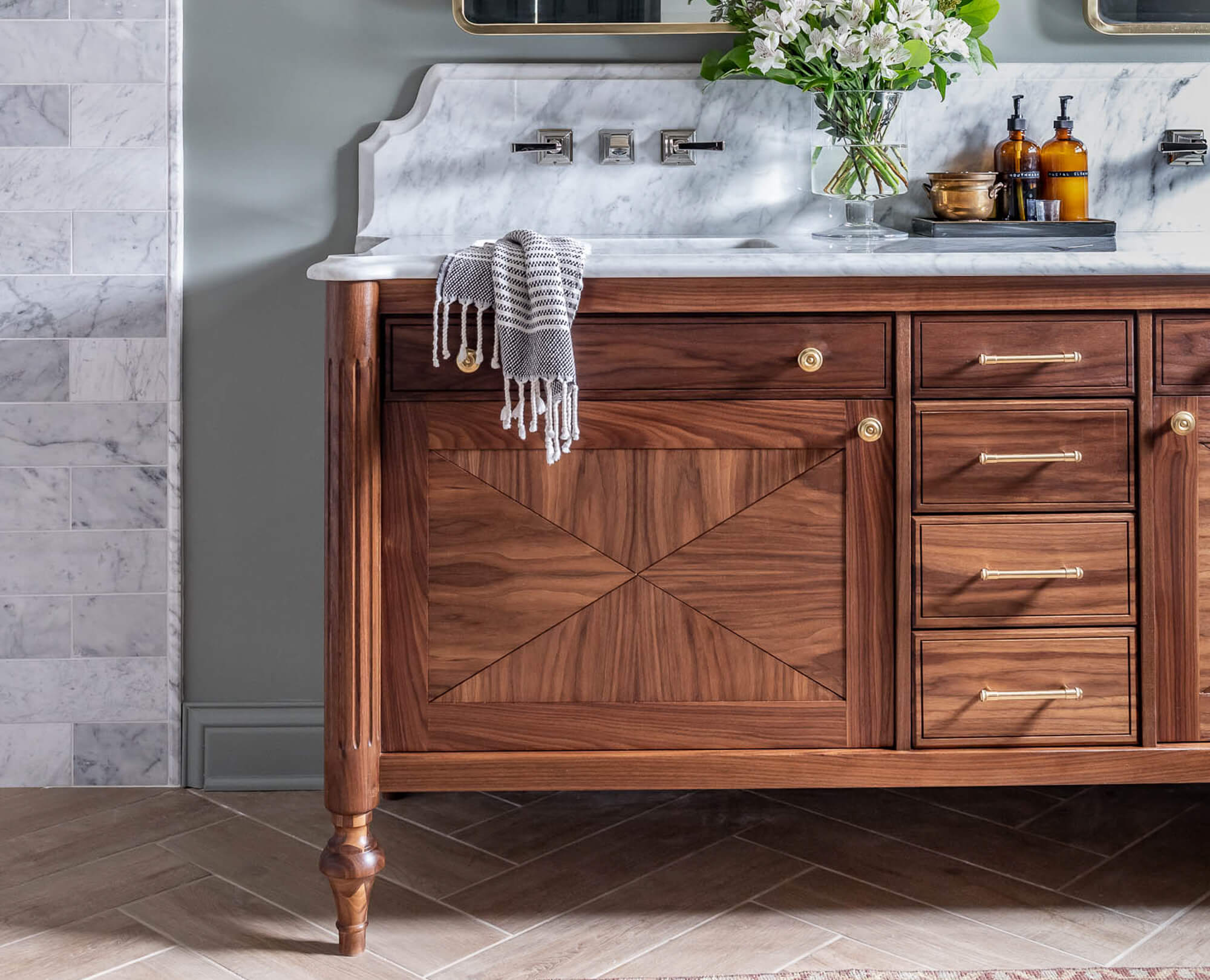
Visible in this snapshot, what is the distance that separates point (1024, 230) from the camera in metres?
1.86

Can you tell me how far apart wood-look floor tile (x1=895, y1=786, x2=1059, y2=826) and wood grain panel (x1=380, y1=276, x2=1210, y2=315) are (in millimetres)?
867

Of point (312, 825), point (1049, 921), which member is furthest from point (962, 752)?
point (312, 825)

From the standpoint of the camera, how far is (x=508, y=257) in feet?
4.83

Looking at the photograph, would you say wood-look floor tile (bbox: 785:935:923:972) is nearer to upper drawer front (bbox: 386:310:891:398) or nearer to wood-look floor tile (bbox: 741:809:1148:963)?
wood-look floor tile (bbox: 741:809:1148:963)

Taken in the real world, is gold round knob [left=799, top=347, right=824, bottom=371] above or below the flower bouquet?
below

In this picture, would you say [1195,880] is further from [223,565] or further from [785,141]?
[223,565]

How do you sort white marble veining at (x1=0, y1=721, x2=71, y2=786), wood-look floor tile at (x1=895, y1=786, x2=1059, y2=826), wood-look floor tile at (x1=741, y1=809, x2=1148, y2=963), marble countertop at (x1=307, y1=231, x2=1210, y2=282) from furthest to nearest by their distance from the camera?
white marble veining at (x1=0, y1=721, x2=71, y2=786), wood-look floor tile at (x1=895, y1=786, x2=1059, y2=826), wood-look floor tile at (x1=741, y1=809, x2=1148, y2=963), marble countertop at (x1=307, y1=231, x2=1210, y2=282)

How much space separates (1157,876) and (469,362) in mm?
1260

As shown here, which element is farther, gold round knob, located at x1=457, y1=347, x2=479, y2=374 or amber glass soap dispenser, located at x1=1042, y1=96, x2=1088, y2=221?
amber glass soap dispenser, located at x1=1042, y1=96, x2=1088, y2=221

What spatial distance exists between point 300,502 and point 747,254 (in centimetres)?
98

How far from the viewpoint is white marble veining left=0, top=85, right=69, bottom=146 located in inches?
79.0

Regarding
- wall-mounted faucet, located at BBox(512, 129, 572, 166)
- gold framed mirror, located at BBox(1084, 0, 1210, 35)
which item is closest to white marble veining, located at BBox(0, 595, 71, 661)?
wall-mounted faucet, located at BBox(512, 129, 572, 166)

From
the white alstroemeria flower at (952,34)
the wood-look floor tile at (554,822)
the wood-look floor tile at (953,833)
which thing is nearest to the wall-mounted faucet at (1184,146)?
the white alstroemeria flower at (952,34)

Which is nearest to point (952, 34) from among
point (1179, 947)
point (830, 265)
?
point (830, 265)
